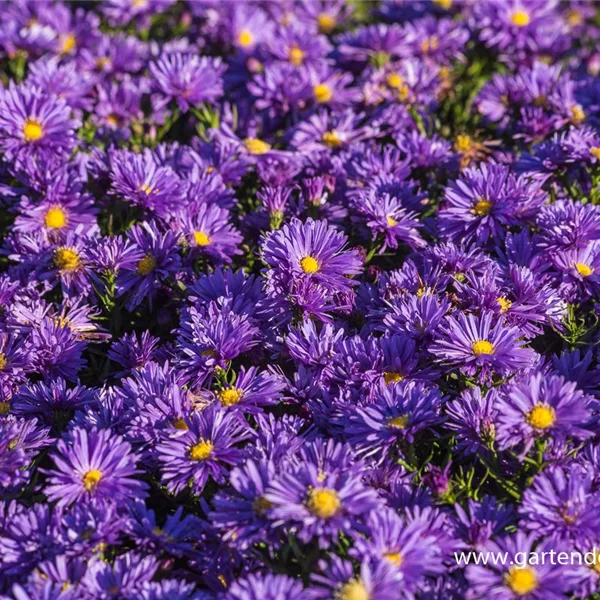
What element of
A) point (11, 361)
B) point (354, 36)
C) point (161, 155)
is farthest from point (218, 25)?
point (11, 361)

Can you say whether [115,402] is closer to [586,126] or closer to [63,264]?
[63,264]

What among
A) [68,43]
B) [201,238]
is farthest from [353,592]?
[68,43]

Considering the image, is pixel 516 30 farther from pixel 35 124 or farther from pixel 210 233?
pixel 35 124

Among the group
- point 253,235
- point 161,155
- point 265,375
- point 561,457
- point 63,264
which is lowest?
point 561,457

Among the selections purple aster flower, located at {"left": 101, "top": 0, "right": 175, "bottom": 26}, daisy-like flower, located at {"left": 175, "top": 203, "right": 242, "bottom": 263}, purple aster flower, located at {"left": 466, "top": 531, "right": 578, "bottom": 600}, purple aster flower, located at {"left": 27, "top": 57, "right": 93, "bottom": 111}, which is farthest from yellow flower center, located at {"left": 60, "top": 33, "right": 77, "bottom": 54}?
purple aster flower, located at {"left": 466, "top": 531, "right": 578, "bottom": 600}

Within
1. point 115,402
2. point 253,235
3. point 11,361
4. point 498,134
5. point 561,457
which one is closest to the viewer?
point 561,457
